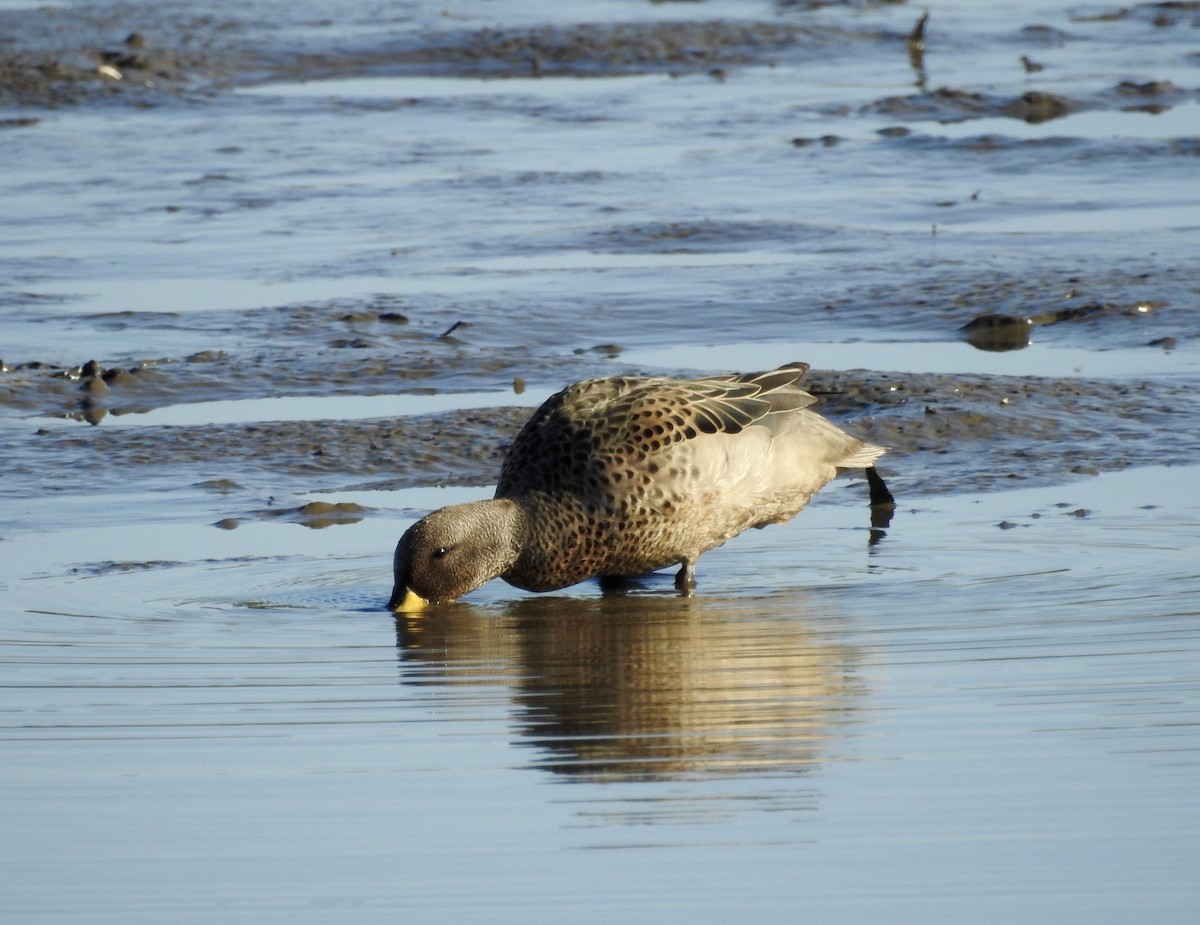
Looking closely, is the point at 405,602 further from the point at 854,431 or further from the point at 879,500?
the point at 854,431

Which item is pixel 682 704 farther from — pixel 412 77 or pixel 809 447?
Result: pixel 412 77

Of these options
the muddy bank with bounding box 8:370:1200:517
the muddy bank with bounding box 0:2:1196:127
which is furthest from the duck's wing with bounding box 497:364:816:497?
the muddy bank with bounding box 0:2:1196:127

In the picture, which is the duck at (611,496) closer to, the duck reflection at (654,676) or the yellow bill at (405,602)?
the yellow bill at (405,602)

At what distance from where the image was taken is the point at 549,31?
2156 centimetres

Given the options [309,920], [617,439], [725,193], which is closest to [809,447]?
[617,439]

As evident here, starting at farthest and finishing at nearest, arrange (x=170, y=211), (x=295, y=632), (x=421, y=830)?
(x=170, y=211) < (x=295, y=632) < (x=421, y=830)

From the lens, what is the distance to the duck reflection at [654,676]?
500cm

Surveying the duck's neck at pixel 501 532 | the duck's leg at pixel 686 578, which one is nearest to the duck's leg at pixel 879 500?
the duck's leg at pixel 686 578

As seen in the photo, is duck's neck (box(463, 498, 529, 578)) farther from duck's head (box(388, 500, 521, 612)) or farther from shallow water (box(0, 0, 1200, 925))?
shallow water (box(0, 0, 1200, 925))

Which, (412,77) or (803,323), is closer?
(803,323)

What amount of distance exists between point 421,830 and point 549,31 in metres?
17.8

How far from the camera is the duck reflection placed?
500 centimetres

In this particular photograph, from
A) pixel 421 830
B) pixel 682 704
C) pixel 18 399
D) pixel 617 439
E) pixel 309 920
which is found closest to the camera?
pixel 309 920

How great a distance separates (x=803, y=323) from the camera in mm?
10750
